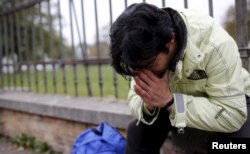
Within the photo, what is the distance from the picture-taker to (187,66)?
2059mm

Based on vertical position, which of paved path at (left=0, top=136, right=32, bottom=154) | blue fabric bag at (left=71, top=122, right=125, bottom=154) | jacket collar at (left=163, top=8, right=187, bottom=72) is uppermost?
jacket collar at (left=163, top=8, right=187, bottom=72)

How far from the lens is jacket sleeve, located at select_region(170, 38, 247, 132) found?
1.99 meters

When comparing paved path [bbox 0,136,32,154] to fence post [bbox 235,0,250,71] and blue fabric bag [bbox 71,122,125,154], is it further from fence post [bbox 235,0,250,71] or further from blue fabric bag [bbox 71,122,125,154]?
fence post [bbox 235,0,250,71]

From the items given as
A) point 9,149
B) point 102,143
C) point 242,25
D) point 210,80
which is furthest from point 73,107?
point 210,80

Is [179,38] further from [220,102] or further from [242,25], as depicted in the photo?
[242,25]

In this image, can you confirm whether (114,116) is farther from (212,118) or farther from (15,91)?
(15,91)

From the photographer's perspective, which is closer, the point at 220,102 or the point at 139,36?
the point at 139,36

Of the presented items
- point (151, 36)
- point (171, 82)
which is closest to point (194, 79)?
point (171, 82)

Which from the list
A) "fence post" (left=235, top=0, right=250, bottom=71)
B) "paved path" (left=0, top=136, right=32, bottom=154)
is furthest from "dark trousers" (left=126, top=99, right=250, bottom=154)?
"paved path" (left=0, top=136, right=32, bottom=154)

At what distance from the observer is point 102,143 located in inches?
117

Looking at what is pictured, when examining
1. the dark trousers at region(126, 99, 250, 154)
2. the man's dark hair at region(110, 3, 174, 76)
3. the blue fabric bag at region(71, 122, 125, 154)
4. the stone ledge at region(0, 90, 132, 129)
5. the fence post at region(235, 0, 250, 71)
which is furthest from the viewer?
the stone ledge at region(0, 90, 132, 129)

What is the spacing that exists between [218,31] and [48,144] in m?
2.74

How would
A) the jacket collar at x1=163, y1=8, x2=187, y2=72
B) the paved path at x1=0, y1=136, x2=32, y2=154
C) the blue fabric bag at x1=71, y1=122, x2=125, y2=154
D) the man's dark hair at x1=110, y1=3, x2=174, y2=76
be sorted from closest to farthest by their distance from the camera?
the man's dark hair at x1=110, y1=3, x2=174, y2=76 → the jacket collar at x1=163, y1=8, x2=187, y2=72 → the blue fabric bag at x1=71, y1=122, x2=125, y2=154 → the paved path at x1=0, y1=136, x2=32, y2=154

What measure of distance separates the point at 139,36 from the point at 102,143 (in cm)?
136
